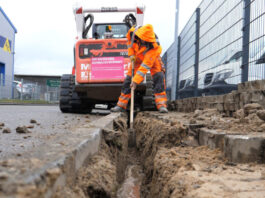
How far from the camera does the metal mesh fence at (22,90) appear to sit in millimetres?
21070

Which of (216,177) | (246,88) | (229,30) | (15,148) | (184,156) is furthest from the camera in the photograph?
(229,30)

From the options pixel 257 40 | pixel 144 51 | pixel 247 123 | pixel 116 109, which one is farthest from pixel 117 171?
pixel 144 51

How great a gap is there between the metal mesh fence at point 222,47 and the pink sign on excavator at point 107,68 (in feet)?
6.33

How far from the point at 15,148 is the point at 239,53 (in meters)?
3.79

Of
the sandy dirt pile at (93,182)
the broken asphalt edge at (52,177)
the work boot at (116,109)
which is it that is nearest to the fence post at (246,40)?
the work boot at (116,109)

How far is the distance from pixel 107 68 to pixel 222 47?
2.52 meters

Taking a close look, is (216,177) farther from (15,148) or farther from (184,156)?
(15,148)

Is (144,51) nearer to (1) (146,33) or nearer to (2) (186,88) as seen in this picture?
(1) (146,33)

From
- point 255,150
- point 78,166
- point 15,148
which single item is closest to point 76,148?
point 78,166

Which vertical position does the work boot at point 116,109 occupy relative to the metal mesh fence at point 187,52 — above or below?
below

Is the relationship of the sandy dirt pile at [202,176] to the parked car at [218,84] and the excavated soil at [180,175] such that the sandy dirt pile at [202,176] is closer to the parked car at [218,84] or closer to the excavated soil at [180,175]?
the excavated soil at [180,175]

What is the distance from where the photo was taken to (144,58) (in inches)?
205

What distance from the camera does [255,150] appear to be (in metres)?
1.79

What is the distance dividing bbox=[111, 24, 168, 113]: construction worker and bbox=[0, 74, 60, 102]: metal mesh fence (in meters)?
17.6
